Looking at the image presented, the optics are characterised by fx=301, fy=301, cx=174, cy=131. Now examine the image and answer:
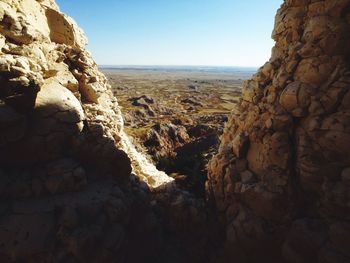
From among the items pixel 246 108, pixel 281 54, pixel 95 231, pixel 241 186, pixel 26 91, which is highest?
pixel 281 54

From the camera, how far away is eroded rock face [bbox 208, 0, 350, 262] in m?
11.8

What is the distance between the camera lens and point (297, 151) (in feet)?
42.7

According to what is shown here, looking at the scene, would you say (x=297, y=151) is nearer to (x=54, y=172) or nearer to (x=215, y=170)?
(x=215, y=170)

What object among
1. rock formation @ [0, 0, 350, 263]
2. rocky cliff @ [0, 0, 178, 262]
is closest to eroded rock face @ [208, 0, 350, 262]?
rock formation @ [0, 0, 350, 263]

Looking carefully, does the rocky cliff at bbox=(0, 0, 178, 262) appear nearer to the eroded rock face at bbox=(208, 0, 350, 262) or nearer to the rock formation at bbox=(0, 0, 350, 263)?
the rock formation at bbox=(0, 0, 350, 263)

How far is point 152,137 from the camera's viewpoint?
41.2 metres

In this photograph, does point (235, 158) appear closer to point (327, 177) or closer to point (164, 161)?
point (327, 177)

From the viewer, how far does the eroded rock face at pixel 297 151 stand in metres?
11.8

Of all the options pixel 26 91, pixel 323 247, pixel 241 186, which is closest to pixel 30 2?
pixel 26 91

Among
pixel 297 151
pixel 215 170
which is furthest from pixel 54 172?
pixel 297 151

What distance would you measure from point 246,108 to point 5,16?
12608 mm

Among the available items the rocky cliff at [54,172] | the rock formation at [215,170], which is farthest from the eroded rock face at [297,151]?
the rocky cliff at [54,172]

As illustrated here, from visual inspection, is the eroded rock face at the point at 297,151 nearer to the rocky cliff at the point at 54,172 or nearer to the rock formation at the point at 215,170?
the rock formation at the point at 215,170

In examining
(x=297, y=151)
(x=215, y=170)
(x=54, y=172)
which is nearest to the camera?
(x=297, y=151)
